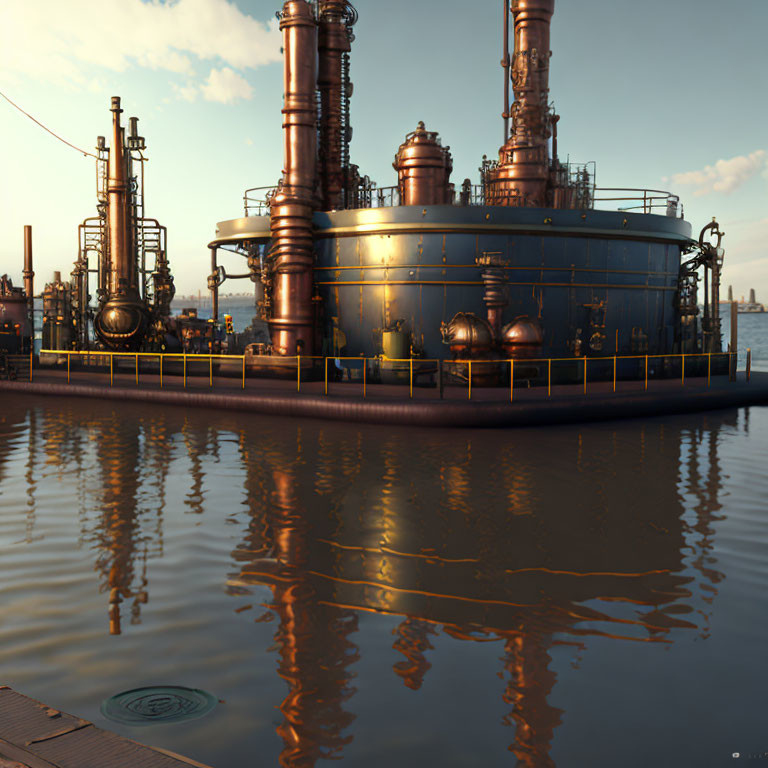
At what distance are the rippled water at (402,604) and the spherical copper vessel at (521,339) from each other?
33.3ft

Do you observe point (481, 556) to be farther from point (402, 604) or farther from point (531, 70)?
point (531, 70)

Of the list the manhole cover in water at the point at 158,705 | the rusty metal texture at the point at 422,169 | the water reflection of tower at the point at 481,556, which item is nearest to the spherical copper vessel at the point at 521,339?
the rusty metal texture at the point at 422,169

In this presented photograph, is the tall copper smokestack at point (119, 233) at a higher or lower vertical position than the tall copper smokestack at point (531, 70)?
lower

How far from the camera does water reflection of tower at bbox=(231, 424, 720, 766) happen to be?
6008mm

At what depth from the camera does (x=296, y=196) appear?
90.6 ft

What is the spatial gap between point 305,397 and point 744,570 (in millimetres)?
14501

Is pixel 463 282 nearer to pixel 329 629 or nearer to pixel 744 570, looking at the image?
pixel 744 570

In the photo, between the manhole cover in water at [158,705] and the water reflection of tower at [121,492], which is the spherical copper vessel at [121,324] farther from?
the manhole cover in water at [158,705]

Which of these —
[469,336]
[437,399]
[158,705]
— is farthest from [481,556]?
[469,336]

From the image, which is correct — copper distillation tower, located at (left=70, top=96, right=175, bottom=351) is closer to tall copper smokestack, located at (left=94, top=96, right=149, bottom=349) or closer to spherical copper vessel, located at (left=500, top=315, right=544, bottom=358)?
tall copper smokestack, located at (left=94, top=96, right=149, bottom=349)

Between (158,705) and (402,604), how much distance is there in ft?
8.74

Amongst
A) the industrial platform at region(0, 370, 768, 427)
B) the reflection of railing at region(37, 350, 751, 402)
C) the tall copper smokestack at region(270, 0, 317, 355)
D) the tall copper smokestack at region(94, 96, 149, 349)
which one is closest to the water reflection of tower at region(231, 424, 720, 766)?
the industrial platform at region(0, 370, 768, 427)

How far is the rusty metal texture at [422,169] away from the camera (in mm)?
28797

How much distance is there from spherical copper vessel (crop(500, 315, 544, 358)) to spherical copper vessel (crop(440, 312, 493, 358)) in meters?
0.60
